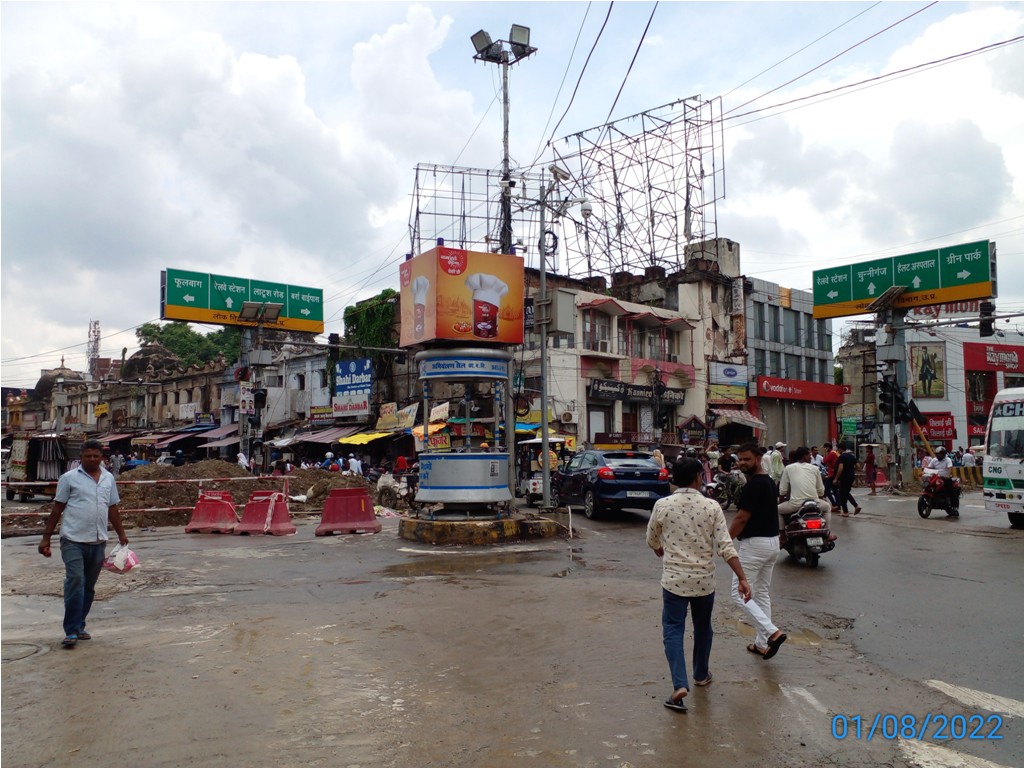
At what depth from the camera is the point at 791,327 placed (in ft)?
156

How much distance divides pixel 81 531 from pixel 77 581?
1.40ft

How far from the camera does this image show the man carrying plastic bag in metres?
6.87

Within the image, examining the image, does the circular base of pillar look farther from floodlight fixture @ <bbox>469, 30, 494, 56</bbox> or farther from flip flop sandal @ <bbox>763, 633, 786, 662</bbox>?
floodlight fixture @ <bbox>469, 30, 494, 56</bbox>

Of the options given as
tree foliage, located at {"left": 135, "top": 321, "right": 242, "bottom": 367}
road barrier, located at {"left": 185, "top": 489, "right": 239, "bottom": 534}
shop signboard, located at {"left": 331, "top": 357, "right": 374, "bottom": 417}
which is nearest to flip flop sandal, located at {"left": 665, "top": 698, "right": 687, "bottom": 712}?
road barrier, located at {"left": 185, "top": 489, "right": 239, "bottom": 534}

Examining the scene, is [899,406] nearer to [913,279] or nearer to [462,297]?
[913,279]

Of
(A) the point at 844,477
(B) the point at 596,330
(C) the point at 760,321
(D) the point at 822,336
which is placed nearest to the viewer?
(A) the point at 844,477

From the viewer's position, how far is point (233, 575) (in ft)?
36.5

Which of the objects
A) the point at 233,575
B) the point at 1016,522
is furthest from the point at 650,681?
the point at 1016,522

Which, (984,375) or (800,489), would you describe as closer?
(800,489)

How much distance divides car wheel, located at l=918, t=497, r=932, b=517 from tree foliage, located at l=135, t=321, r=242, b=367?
2702 inches

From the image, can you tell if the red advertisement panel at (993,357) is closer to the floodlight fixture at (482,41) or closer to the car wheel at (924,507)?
the car wheel at (924,507)

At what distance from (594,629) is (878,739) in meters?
3.11

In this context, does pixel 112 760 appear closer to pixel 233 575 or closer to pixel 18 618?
pixel 18 618

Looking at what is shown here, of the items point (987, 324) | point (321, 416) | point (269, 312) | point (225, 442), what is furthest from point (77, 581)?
point (225, 442)
